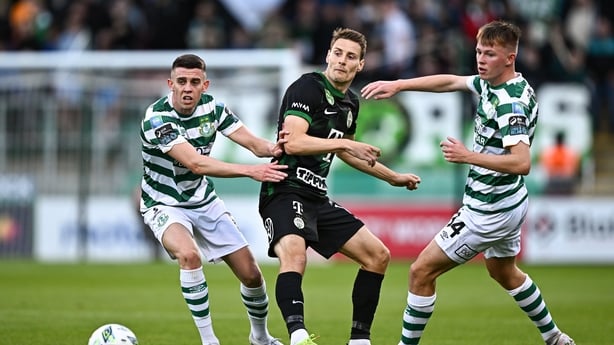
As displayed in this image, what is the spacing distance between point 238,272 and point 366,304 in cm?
122

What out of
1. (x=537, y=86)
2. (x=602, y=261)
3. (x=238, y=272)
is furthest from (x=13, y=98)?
(x=238, y=272)

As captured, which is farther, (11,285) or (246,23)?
(246,23)

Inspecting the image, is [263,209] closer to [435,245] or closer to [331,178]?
[435,245]

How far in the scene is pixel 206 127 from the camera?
390 inches

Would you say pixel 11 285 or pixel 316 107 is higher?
pixel 316 107

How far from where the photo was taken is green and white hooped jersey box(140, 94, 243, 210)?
974 centimetres

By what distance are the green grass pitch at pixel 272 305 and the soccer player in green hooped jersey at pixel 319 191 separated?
4.08 ft

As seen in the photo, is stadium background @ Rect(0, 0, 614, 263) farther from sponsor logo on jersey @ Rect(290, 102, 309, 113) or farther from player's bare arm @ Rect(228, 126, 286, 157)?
sponsor logo on jersey @ Rect(290, 102, 309, 113)

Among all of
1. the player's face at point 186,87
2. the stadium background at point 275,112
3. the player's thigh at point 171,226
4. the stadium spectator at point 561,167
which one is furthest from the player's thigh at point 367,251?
the stadium spectator at point 561,167

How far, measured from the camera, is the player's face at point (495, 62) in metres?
9.01

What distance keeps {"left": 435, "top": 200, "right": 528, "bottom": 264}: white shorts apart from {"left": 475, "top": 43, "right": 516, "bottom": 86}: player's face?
105 centimetres

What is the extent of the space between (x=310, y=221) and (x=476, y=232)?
1328 millimetres

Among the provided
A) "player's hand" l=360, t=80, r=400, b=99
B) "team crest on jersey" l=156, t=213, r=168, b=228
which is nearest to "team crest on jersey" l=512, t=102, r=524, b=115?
"player's hand" l=360, t=80, r=400, b=99

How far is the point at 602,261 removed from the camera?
21.7 metres
